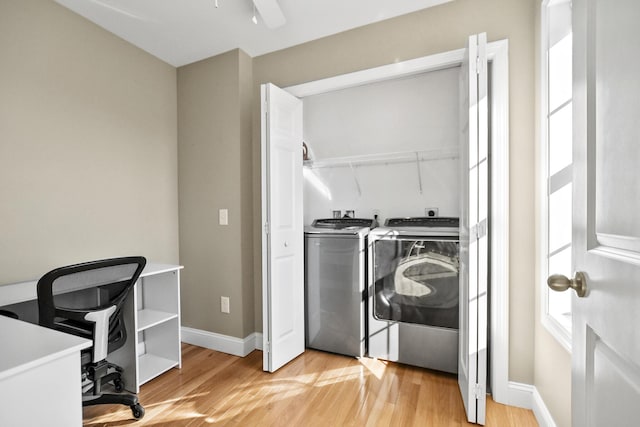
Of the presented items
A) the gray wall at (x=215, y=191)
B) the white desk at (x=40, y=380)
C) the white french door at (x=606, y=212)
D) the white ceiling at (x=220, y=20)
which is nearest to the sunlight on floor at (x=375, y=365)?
the gray wall at (x=215, y=191)

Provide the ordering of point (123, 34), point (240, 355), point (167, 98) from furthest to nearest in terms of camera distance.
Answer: point (167, 98) → point (240, 355) → point (123, 34)


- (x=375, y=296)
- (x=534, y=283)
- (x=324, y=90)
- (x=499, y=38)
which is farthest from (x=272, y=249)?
(x=499, y=38)

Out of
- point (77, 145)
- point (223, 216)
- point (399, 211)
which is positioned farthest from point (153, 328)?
point (399, 211)

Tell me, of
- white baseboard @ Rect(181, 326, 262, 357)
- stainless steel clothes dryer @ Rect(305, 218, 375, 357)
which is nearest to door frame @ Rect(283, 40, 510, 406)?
stainless steel clothes dryer @ Rect(305, 218, 375, 357)

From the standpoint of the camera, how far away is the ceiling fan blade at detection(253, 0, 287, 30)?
1844mm

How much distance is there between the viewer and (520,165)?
1.75m

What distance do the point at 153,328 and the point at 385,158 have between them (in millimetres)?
2373

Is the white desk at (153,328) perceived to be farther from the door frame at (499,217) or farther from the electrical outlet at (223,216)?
the door frame at (499,217)

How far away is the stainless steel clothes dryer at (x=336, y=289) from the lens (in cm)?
231

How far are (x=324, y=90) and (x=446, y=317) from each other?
6.23 feet

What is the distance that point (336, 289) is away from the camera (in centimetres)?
238

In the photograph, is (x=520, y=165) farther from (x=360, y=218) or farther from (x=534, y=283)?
(x=360, y=218)

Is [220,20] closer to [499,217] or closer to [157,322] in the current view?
[157,322]

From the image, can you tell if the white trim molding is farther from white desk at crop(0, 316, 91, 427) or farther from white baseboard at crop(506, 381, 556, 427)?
white desk at crop(0, 316, 91, 427)
